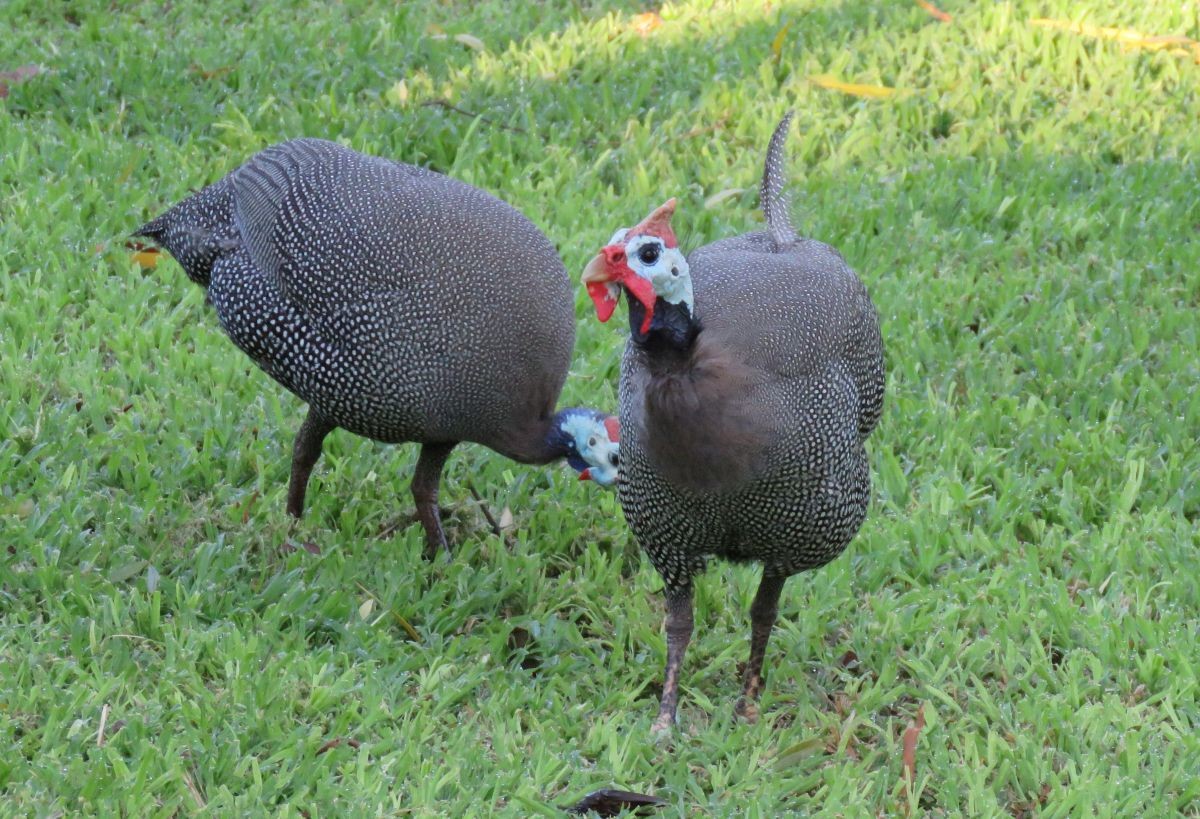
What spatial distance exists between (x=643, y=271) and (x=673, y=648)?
3.57 ft

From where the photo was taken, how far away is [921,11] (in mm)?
7316

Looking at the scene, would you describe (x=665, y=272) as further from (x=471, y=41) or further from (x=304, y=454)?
(x=471, y=41)

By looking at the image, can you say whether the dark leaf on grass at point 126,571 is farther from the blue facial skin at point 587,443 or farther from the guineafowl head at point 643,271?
the guineafowl head at point 643,271

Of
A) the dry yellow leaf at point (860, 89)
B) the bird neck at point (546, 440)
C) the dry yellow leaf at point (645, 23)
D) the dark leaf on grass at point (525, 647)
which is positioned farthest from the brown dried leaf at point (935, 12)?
the dark leaf on grass at point (525, 647)

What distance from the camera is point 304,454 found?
4496mm

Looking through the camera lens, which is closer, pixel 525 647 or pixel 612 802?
pixel 612 802

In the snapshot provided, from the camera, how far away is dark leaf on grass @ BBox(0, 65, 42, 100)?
6496 mm

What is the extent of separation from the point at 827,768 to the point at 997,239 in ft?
9.37

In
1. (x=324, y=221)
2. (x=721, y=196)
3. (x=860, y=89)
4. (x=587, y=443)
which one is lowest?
(x=721, y=196)

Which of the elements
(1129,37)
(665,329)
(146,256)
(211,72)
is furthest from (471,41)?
(665,329)

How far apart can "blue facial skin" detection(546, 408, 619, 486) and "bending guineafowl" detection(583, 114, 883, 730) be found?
0.44 metres

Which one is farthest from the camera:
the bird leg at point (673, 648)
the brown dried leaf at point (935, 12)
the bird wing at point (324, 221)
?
the brown dried leaf at point (935, 12)

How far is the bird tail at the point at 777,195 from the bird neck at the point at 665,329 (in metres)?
1.07

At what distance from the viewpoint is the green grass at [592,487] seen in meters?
3.66
